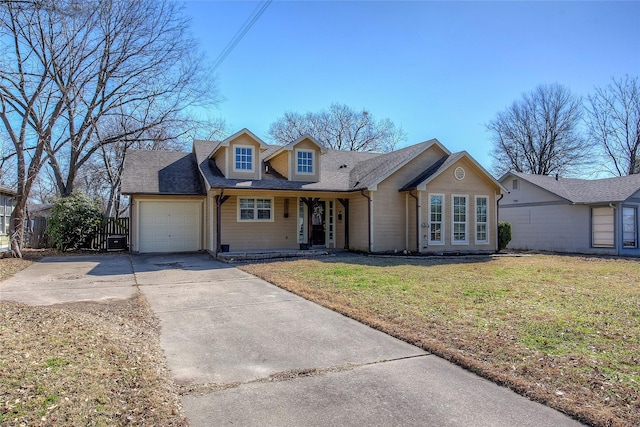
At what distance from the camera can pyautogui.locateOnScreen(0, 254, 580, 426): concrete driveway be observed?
3398 mm

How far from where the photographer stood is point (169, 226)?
57.5 feet

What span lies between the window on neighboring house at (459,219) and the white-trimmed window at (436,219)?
2.02ft

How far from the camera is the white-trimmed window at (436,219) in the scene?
637 inches

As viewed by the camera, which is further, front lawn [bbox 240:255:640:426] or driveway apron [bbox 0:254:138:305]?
driveway apron [bbox 0:254:138:305]

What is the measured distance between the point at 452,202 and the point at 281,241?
7.30m

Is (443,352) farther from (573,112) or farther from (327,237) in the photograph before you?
(573,112)

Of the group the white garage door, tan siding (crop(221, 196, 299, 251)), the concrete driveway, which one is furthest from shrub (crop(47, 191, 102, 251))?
the concrete driveway

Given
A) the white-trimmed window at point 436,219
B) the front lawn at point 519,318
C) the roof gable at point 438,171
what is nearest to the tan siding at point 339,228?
the roof gable at point 438,171

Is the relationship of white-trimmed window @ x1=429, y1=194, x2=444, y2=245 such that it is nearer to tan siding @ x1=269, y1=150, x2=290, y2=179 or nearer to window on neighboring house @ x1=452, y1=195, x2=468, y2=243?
window on neighboring house @ x1=452, y1=195, x2=468, y2=243

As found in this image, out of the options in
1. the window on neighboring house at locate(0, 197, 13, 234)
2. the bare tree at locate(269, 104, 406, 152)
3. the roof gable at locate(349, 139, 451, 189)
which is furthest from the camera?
the bare tree at locate(269, 104, 406, 152)

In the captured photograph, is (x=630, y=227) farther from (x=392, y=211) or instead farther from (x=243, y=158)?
(x=243, y=158)

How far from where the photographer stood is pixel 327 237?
1831cm

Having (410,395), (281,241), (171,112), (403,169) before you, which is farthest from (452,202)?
(171,112)

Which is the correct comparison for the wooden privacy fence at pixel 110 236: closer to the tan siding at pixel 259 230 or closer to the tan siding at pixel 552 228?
the tan siding at pixel 259 230
